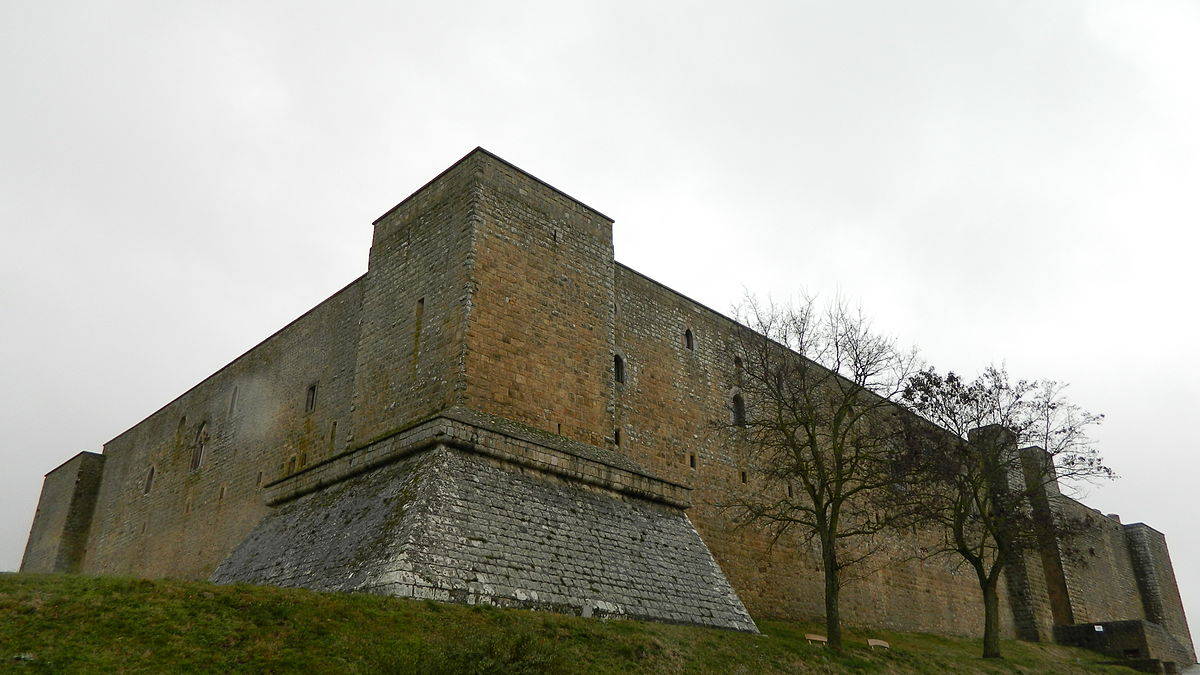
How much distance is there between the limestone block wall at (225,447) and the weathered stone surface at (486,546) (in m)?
4.00

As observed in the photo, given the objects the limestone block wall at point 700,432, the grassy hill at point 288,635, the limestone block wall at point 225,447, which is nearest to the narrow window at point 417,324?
the limestone block wall at point 225,447

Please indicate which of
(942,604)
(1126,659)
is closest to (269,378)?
(942,604)

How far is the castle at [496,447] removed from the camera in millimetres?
14469

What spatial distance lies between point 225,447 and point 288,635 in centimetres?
2081

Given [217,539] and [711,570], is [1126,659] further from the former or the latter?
[217,539]

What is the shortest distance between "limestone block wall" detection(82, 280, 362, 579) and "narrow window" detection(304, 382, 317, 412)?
0.16 ft

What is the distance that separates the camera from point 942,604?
29906 millimetres

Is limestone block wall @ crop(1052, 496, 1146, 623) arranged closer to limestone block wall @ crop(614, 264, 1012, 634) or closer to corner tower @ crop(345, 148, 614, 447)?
limestone block wall @ crop(614, 264, 1012, 634)

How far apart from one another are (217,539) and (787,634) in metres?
17.9

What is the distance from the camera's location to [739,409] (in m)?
A: 25.3

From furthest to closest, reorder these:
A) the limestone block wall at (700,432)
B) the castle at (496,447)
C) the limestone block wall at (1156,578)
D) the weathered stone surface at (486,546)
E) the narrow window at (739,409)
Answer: the limestone block wall at (1156,578)
the narrow window at (739,409)
the limestone block wall at (700,432)
the castle at (496,447)
the weathered stone surface at (486,546)

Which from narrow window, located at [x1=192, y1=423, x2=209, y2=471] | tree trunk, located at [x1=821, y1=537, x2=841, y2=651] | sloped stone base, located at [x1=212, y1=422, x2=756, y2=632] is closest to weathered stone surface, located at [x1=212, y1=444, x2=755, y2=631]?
sloped stone base, located at [x1=212, y1=422, x2=756, y2=632]

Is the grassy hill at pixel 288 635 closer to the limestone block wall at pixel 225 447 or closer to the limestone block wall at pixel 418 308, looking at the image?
the limestone block wall at pixel 418 308

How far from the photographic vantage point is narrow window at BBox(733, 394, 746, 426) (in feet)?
82.5
